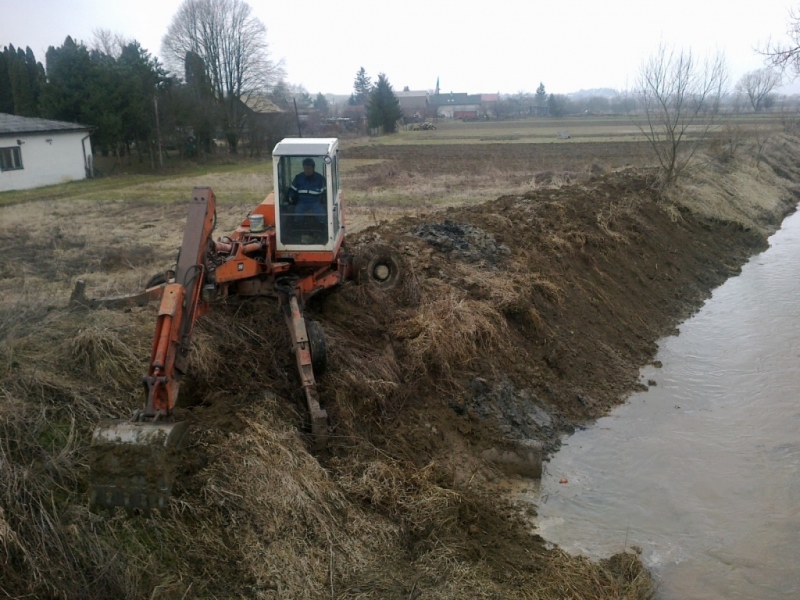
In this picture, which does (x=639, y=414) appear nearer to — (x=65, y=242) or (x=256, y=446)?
(x=256, y=446)

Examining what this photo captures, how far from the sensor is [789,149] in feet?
120

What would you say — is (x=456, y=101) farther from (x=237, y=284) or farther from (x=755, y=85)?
(x=237, y=284)

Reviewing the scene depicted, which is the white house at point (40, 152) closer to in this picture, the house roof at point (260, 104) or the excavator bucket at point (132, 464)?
the house roof at point (260, 104)

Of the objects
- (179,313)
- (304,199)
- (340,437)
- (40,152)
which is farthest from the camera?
(40,152)

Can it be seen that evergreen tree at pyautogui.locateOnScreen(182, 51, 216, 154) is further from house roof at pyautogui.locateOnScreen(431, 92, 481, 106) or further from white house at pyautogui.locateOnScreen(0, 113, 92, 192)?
house roof at pyautogui.locateOnScreen(431, 92, 481, 106)

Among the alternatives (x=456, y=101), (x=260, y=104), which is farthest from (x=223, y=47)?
(x=456, y=101)

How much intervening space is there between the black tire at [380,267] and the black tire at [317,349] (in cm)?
260

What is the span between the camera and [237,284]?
8.12 meters

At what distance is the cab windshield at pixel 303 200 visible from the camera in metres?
8.50

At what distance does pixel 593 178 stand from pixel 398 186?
7014 millimetres

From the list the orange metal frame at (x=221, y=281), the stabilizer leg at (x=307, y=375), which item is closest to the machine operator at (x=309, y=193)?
the orange metal frame at (x=221, y=281)

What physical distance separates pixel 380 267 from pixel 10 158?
75.0 ft

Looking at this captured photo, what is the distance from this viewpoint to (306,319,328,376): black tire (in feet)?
25.6

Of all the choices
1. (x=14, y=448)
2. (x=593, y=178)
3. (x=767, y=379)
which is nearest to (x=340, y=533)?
(x=14, y=448)
